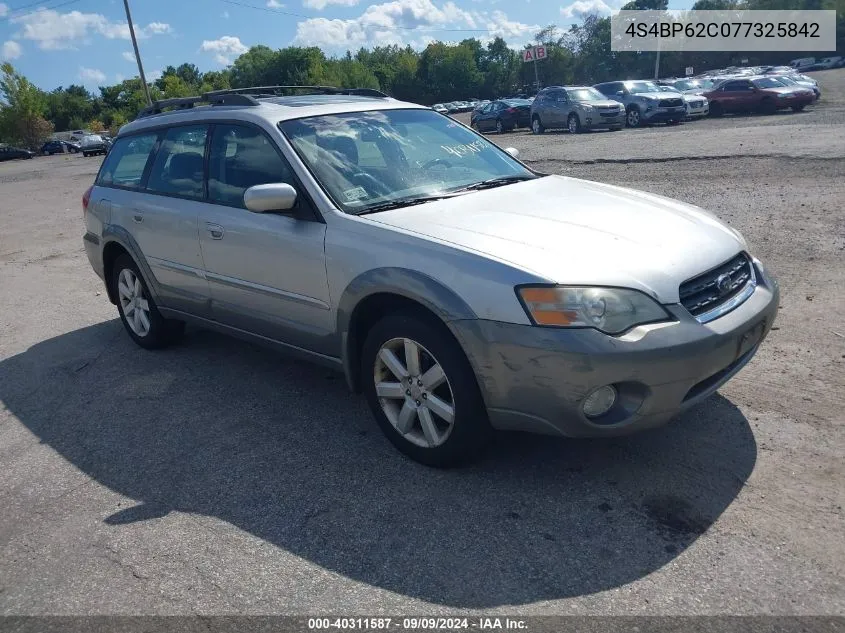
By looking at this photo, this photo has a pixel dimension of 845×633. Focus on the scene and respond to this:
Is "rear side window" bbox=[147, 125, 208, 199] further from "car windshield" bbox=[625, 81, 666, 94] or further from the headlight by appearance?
"car windshield" bbox=[625, 81, 666, 94]

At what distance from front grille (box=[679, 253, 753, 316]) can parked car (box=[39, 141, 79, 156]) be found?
63831mm

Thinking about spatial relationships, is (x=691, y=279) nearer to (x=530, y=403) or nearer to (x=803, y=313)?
(x=530, y=403)

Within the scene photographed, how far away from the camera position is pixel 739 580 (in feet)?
8.73

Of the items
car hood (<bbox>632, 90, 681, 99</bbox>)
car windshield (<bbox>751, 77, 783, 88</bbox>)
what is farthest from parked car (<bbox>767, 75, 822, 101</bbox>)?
car hood (<bbox>632, 90, 681, 99</bbox>)

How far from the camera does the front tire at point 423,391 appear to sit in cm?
332

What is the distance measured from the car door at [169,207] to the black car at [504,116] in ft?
81.6

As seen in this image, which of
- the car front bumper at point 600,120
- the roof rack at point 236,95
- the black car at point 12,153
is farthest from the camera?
the black car at point 12,153

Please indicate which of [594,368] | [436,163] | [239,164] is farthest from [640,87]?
[594,368]

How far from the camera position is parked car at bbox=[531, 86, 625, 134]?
79.4 ft

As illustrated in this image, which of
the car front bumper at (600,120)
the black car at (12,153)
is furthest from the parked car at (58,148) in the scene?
the car front bumper at (600,120)

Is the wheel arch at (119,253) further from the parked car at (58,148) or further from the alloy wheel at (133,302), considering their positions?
the parked car at (58,148)

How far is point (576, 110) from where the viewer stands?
24.4m

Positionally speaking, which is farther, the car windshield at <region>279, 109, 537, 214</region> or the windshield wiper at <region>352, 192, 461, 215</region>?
the car windshield at <region>279, 109, 537, 214</region>

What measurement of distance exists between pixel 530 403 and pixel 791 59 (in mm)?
91772
